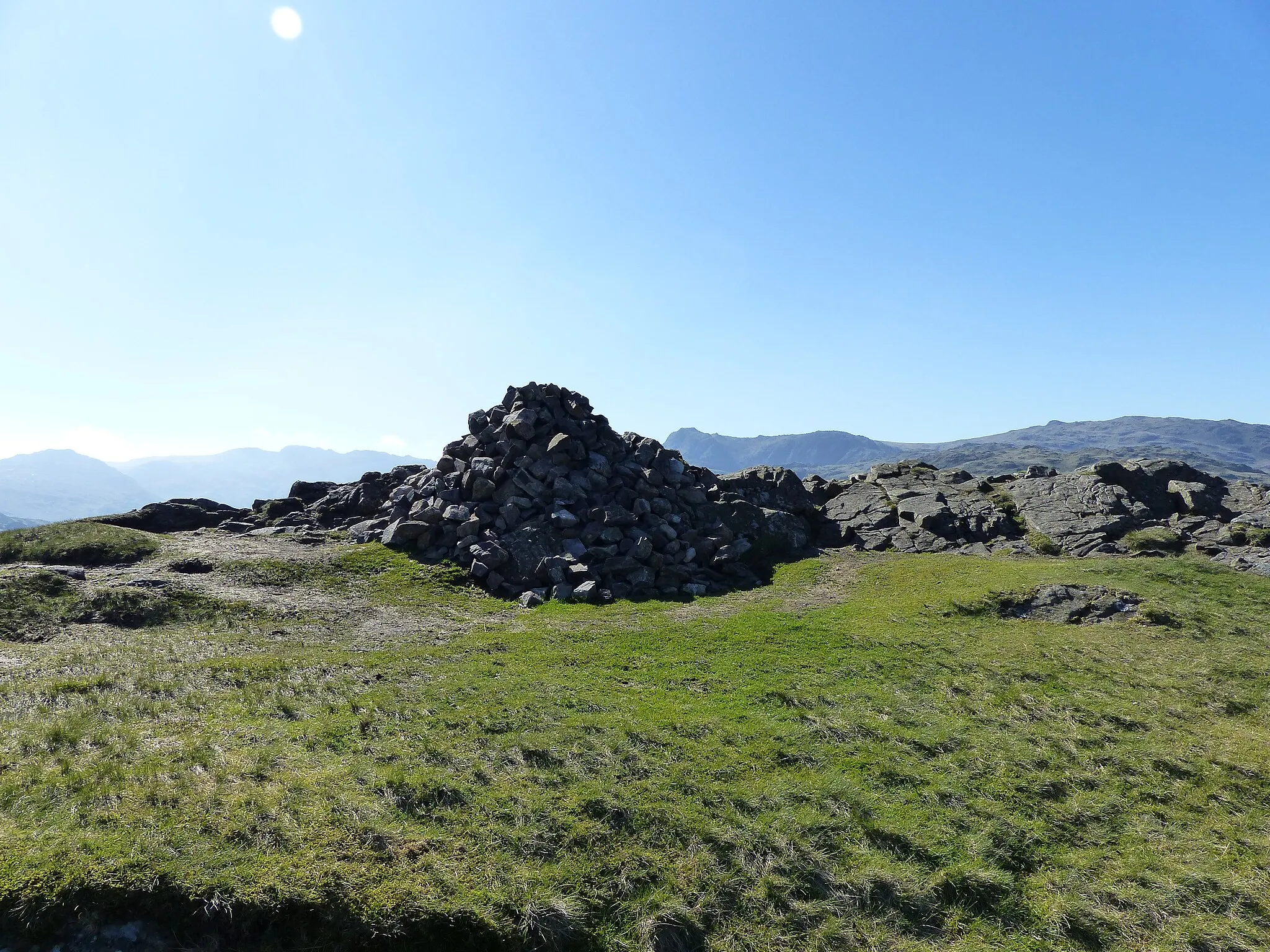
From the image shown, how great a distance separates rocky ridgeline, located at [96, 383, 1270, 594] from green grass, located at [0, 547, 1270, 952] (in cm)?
1337

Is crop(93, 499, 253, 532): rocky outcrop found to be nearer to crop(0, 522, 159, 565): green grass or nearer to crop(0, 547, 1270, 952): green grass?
crop(0, 522, 159, 565): green grass

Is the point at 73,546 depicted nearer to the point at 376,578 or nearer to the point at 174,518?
the point at 174,518

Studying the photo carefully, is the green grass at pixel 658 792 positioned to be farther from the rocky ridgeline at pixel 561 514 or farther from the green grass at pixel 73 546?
the green grass at pixel 73 546

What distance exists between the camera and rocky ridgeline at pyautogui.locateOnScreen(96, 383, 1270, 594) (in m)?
37.9

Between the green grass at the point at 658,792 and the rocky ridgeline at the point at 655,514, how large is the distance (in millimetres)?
13367

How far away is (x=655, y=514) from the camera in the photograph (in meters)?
43.1

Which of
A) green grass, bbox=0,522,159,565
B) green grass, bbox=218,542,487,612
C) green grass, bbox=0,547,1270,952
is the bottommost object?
green grass, bbox=0,547,1270,952

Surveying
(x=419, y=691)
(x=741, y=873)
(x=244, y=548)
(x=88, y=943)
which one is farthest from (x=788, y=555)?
(x=88, y=943)

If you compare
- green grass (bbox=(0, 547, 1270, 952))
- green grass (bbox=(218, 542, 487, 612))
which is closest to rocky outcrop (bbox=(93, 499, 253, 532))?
green grass (bbox=(218, 542, 487, 612))

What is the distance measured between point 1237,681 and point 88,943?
3118 cm

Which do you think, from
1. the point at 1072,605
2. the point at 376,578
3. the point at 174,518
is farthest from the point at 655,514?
the point at 174,518

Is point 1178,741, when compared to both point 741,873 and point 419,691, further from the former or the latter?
point 419,691

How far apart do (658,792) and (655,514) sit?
2971 cm

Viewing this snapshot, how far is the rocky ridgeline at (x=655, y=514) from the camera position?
37.9 meters
